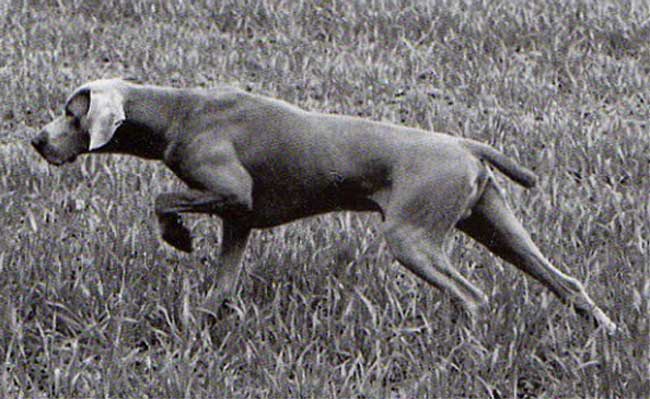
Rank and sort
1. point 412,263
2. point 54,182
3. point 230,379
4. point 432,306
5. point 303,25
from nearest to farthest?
1. point 230,379
2. point 412,263
3. point 432,306
4. point 54,182
5. point 303,25

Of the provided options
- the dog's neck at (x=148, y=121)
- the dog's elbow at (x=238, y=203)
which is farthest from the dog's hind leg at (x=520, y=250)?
the dog's neck at (x=148, y=121)

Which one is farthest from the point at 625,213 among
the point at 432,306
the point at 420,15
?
the point at 420,15

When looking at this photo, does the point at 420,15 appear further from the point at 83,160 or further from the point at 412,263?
the point at 412,263

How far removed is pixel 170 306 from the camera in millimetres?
4660

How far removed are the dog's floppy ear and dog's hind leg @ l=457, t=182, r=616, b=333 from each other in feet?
5.01

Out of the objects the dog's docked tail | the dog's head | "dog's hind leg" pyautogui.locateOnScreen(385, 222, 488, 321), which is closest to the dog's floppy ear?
the dog's head

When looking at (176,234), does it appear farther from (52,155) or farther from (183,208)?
(52,155)

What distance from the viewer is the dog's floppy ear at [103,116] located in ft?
14.1

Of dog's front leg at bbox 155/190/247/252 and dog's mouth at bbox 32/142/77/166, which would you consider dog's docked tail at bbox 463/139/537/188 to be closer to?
dog's front leg at bbox 155/190/247/252

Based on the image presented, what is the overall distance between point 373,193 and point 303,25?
5.71 metres

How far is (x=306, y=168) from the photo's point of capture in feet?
14.8

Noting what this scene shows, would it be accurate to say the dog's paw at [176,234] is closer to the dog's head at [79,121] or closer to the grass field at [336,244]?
the grass field at [336,244]

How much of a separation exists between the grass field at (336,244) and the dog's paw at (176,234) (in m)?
0.25

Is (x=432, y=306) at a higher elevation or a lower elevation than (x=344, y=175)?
lower
